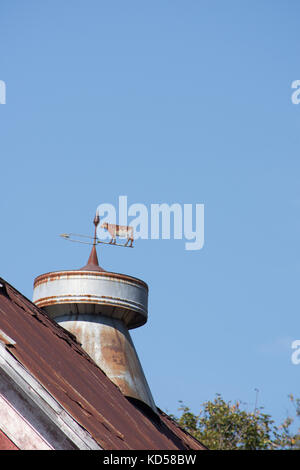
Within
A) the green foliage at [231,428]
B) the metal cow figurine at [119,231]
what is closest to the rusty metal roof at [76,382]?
the metal cow figurine at [119,231]

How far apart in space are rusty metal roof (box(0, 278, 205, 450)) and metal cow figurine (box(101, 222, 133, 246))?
6.96 ft

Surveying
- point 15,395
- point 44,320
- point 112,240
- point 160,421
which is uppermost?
point 112,240

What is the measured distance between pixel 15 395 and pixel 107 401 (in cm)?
218

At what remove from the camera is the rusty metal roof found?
764 centimetres

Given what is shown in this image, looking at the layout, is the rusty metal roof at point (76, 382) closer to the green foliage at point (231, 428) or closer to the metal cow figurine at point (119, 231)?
the metal cow figurine at point (119, 231)

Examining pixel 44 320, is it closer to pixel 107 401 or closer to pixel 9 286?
pixel 9 286

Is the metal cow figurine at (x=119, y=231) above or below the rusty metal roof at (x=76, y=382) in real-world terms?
above

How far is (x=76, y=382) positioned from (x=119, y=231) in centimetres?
546

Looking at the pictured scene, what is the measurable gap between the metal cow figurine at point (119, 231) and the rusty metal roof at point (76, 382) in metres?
2.12

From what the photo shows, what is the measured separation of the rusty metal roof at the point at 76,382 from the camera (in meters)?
7.64

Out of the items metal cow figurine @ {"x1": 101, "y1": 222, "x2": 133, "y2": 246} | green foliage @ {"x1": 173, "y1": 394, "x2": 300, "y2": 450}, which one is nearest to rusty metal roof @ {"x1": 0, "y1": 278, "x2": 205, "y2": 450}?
metal cow figurine @ {"x1": 101, "y1": 222, "x2": 133, "y2": 246}

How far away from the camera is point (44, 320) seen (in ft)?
37.2
